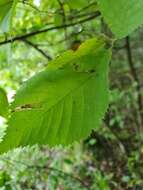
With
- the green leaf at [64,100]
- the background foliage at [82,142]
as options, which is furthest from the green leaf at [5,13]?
the background foliage at [82,142]

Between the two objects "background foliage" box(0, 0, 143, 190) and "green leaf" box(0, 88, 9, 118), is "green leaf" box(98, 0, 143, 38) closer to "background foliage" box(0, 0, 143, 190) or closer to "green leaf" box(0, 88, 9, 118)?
"green leaf" box(0, 88, 9, 118)

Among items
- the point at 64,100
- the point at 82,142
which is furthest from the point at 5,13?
the point at 82,142

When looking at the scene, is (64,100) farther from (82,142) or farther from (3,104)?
(82,142)

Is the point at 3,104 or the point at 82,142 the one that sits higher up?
the point at 82,142

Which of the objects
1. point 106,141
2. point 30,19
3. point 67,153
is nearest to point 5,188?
point 30,19

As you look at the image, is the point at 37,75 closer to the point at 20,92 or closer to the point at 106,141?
the point at 20,92

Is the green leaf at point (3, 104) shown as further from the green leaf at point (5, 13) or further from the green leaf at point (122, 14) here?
the green leaf at point (122, 14)
